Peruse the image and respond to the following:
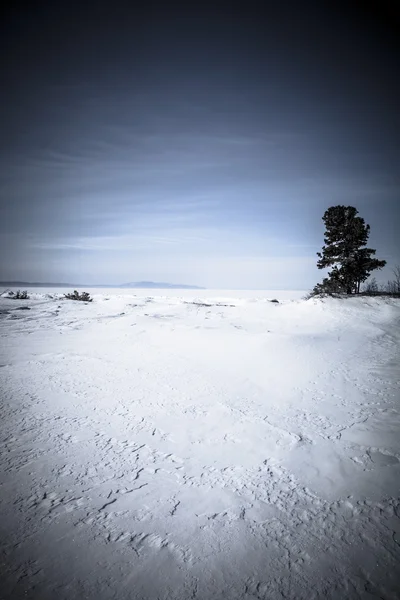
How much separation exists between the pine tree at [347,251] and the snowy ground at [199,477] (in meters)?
9.17

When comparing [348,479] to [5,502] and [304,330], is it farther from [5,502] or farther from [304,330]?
[304,330]

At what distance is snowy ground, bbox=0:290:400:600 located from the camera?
1609mm

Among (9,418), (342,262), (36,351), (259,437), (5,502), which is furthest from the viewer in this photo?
(342,262)

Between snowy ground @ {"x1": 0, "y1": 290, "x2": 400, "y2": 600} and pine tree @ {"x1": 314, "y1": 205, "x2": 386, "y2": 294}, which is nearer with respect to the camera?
snowy ground @ {"x1": 0, "y1": 290, "x2": 400, "y2": 600}

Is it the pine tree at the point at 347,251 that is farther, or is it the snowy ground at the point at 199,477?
the pine tree at the point at 347,251

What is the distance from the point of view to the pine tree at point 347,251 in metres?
12.9

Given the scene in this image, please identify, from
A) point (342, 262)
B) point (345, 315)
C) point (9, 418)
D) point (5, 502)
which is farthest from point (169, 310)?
point (342, 262)

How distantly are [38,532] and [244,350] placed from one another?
4654 mm

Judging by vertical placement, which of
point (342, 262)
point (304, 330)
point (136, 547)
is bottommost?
point (136, 547)

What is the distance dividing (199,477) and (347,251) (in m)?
13.6

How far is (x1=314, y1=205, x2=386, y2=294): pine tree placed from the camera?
42.3 ft

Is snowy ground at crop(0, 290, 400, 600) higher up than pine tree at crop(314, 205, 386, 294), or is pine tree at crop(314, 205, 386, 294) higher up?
pine tree at crop(314, 205, 386, 294)

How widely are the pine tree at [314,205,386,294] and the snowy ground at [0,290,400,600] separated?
30.1 feet

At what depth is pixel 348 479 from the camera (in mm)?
2320
